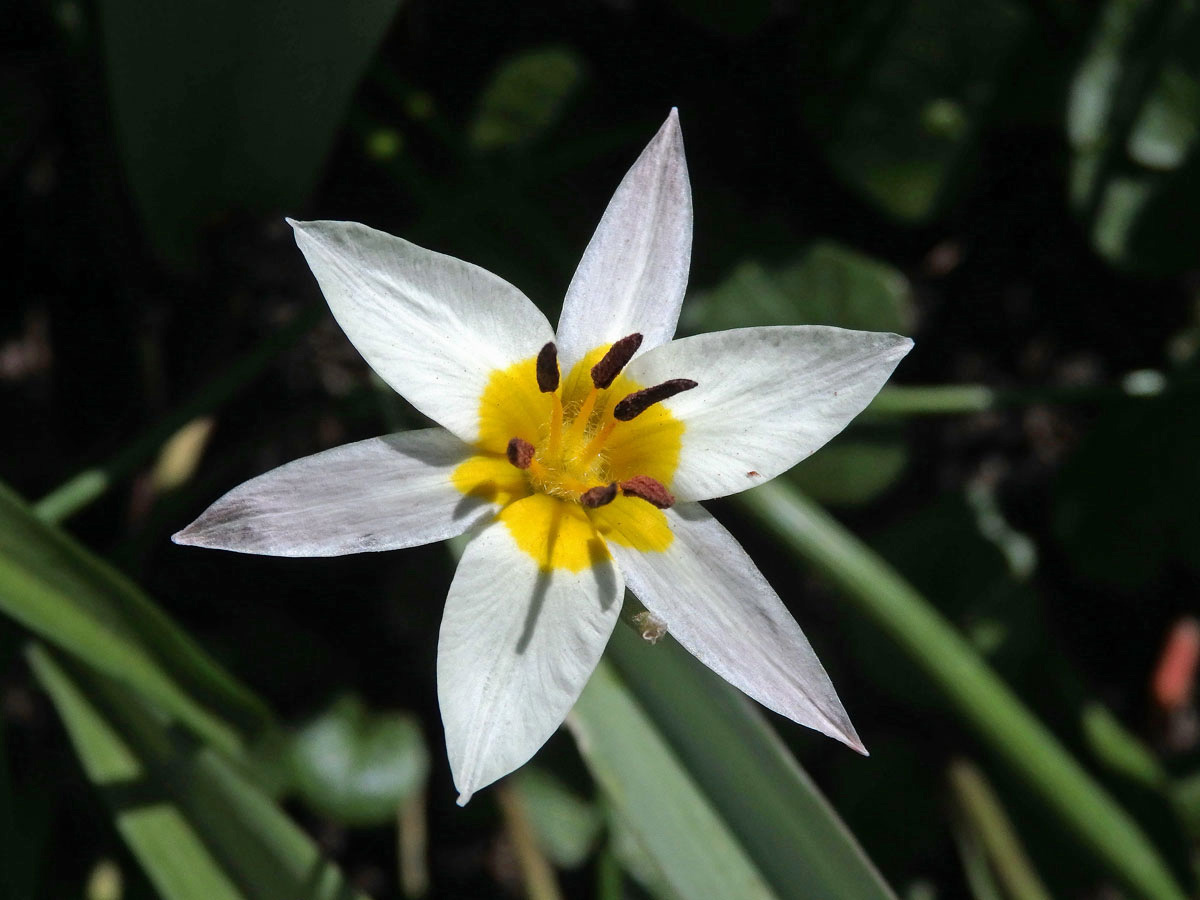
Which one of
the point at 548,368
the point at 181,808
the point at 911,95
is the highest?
the point at 911,95

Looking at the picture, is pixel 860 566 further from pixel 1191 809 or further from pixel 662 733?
pixel 1191 809

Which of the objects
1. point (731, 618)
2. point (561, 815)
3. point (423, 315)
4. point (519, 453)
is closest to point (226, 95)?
point (423, 315)

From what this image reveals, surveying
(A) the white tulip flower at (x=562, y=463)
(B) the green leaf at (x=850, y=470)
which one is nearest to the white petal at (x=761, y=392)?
(A) the white tulip flower at (x=562, y=463)

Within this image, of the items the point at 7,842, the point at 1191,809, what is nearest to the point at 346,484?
the point at 7,842

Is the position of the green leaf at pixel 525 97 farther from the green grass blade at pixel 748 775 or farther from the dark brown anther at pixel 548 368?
the green grass blade at pixel 748 775

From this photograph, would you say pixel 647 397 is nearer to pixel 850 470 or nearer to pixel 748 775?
pixel 748 775

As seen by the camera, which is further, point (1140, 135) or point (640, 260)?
point (1140, 135)

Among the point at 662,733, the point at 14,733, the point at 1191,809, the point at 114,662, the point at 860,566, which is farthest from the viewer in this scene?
the point at 1191,809

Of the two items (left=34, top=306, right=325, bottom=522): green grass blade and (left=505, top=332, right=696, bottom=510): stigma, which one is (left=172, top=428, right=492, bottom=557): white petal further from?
(left=34, top=306, right=325, bottom=522): green grass blade
